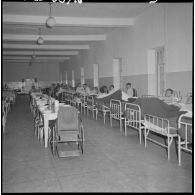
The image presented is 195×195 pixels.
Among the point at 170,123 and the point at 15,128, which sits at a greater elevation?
the point at 170,123

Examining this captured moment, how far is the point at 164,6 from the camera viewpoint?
19.4 ft

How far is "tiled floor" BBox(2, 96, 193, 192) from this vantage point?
269 cm

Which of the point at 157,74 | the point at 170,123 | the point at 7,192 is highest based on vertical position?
the point at 157,74

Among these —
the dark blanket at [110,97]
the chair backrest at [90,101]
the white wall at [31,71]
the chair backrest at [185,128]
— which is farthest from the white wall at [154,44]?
the white wall at [31,71]

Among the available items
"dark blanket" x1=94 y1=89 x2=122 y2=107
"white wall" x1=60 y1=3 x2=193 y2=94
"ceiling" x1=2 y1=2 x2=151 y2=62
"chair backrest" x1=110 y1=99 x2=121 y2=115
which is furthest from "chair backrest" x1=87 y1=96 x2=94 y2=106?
"ceiling" x1=2 y1=2 x2=151 y2=62

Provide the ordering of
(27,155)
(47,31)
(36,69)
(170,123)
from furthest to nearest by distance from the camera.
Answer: (36,69)
(47,31)
(27,155)
(170,123)

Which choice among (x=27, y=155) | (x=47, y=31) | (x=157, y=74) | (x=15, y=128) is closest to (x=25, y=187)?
(x=27, y=155)

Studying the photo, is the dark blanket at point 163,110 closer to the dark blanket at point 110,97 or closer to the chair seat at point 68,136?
the chair seat at point 68,136

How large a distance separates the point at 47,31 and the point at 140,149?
6.08 metres

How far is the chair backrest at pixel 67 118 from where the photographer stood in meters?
3.83

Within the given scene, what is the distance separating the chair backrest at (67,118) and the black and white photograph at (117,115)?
1 cm

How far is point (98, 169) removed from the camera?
3.22m

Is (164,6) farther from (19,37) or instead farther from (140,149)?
(19,37)

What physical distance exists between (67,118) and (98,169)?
94 centimetres
